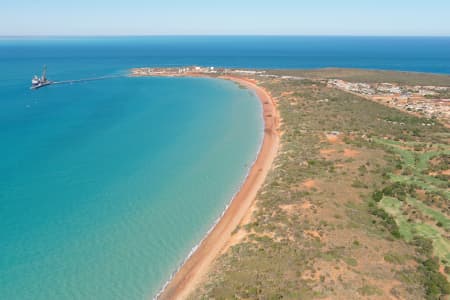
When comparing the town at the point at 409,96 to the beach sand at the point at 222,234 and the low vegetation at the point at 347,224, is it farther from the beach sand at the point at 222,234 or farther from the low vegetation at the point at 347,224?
the beach sand at the point at 222,234

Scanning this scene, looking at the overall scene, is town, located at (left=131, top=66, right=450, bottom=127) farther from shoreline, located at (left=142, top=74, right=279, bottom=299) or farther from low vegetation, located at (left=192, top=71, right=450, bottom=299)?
shoreline, located at (left=142, top=74, right=279, bottom=299)

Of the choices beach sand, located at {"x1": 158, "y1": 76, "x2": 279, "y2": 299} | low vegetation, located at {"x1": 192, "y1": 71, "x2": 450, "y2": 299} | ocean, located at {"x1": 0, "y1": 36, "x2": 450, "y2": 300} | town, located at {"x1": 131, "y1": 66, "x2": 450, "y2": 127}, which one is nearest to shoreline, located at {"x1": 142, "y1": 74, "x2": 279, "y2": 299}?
beach sand, located at {"x1": 158, "y1": 76, "x2": 279, "y2": 299}

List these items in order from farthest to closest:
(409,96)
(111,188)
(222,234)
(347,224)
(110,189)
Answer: (409,96), (111,188), (110,189), (222,234), (347,224)

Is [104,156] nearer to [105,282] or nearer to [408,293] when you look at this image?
[105,282]

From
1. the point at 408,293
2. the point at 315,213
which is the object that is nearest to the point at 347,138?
the point at 315,213

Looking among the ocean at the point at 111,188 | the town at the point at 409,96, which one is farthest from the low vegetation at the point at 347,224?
the town at the point at 409,96

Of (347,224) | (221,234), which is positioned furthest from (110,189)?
(347,224)

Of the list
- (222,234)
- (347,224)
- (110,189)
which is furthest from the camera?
(110,189)

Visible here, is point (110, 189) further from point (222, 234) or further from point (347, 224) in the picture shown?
point (347, 224)

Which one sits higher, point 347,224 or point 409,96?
point 409,96
